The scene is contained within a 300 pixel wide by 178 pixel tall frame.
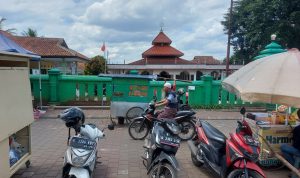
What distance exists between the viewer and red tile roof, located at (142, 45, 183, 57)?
117ft

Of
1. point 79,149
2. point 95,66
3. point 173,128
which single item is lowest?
point 79,149

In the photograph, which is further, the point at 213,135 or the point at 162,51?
the point at 162,51

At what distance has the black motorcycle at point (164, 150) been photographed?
408 cm

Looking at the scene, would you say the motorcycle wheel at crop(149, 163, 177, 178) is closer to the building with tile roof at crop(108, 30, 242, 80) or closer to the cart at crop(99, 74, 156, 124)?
the cart at crop(99, 74, 156, 124)

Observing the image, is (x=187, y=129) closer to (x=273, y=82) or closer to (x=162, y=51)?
(x=273, y=82)

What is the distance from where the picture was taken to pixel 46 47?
25594mm

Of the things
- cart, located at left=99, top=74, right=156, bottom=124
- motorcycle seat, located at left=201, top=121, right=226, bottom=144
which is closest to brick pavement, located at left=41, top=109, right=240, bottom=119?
cart, located at left=99, top=74, right=156, bottom=124

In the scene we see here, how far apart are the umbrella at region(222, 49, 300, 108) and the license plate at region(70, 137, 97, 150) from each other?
2205 millimetres

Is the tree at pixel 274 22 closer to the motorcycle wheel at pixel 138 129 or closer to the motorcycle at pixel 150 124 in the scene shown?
the motorcycle at pixel 150 124

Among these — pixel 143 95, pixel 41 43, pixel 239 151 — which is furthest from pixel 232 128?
pixel 41 43

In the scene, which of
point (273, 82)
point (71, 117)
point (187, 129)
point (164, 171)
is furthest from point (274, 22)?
point (71, 117)

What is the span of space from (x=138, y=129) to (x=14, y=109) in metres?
3.56

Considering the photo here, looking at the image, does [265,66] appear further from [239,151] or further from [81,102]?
[81,102]

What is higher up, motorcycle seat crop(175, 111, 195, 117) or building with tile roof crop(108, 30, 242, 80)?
building with tile roof crop(108, 30, 242, 80)
